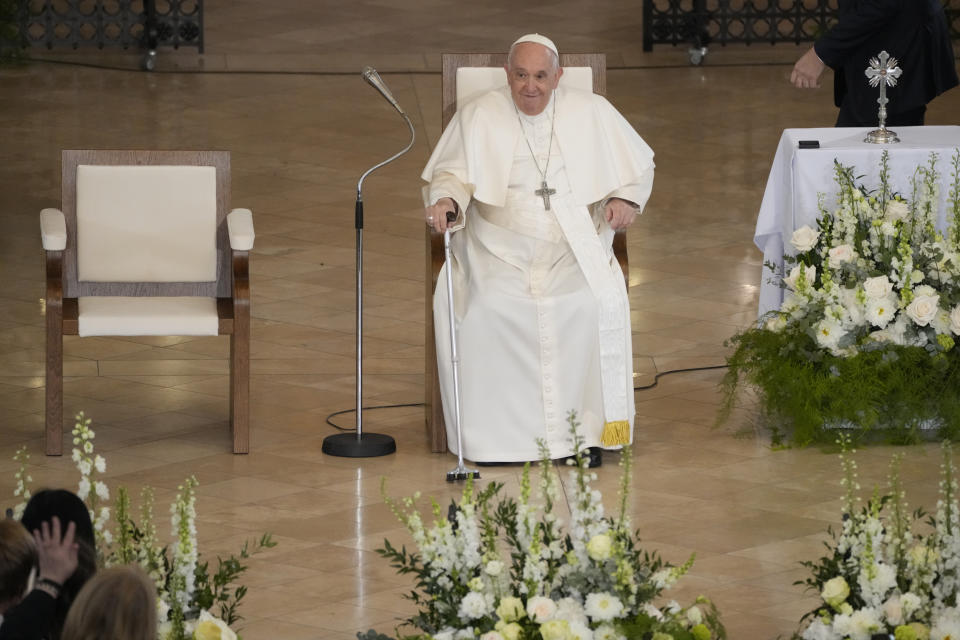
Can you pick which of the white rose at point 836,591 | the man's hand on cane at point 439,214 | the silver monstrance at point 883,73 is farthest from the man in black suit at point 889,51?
the white rose at point 836,591

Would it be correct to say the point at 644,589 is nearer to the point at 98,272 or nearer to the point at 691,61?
the point at 98,272

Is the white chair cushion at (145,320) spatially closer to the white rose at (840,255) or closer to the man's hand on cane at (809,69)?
the white rose at (840,255)

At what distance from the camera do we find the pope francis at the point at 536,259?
21.0 ft

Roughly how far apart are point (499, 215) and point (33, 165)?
5.26 meters

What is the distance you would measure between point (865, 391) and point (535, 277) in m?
1.20

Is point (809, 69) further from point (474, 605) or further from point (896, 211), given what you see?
point (474, 605)

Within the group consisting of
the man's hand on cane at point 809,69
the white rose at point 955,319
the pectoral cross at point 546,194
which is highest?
the man's hand on cane at point 809,69

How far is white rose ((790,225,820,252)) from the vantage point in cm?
664

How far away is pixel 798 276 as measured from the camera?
659 cm

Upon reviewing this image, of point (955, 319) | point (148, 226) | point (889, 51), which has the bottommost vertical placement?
point (955, 319)

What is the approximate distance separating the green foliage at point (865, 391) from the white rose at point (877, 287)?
0.19 m

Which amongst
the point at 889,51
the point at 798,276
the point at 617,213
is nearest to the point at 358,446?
the point at 617,213

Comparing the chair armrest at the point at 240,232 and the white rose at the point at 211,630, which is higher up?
the chair armrest at the point at 240,232

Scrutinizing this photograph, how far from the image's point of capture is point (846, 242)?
660cm
